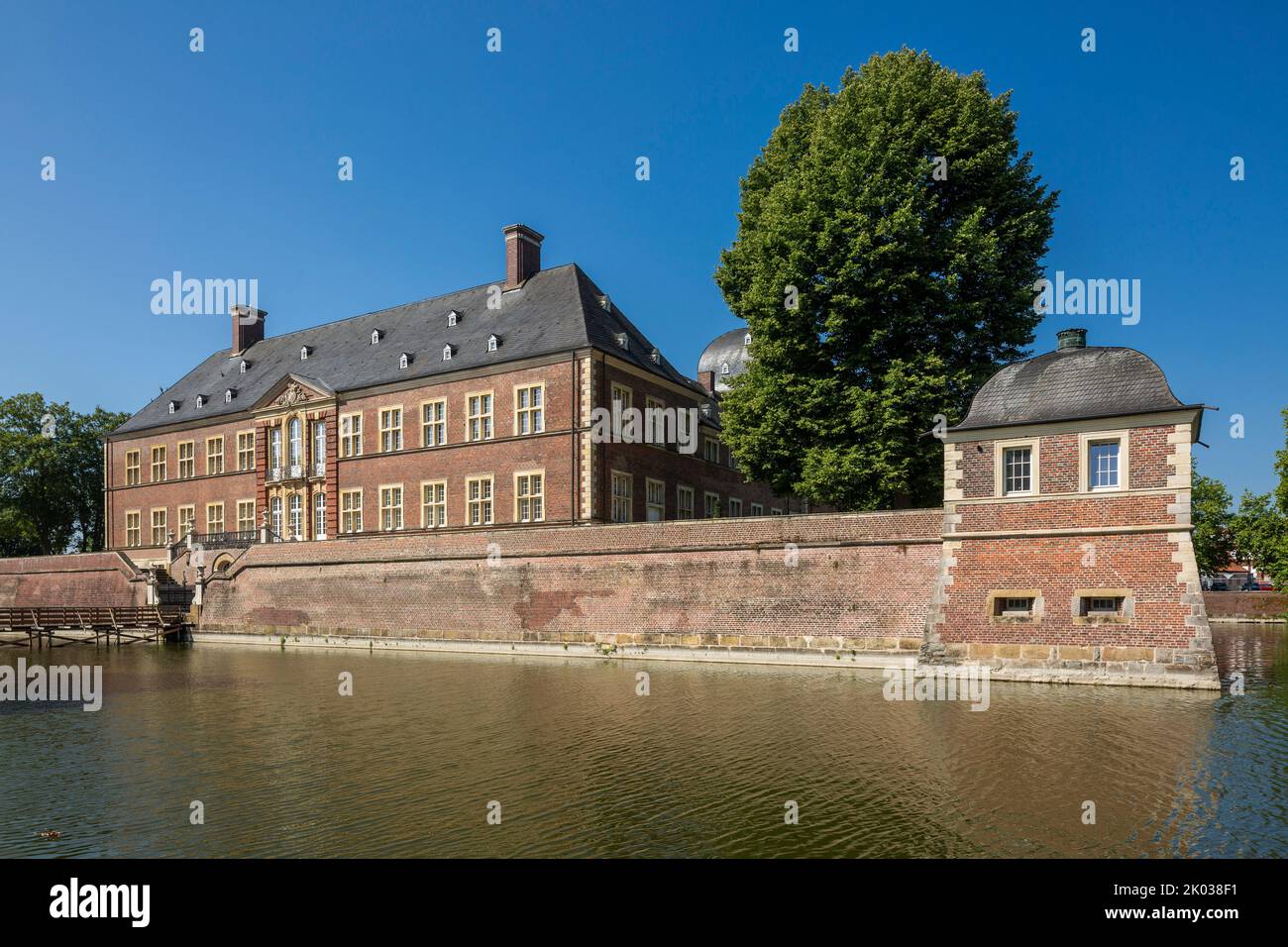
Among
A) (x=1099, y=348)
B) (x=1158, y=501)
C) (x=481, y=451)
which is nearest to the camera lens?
(x=1158, y=501)

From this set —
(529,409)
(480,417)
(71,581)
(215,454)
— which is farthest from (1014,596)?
(71,581)

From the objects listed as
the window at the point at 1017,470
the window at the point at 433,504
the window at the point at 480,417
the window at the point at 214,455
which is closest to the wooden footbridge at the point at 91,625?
the window at the point at 214,455

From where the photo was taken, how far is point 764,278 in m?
26.8

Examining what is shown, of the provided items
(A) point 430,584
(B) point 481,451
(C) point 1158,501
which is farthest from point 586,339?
(C) point 1158,501

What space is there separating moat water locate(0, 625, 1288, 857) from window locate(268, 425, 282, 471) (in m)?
23.3

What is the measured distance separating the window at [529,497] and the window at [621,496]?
109 inches

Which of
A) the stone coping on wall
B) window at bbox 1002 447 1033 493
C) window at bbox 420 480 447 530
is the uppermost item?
window at bbox 1002 447 1033 493

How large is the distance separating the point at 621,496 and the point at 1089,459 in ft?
57.7

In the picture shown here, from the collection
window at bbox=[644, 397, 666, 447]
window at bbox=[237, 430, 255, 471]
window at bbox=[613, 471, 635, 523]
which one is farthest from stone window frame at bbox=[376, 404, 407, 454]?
window at bbox=[644, 397, 666, 447]

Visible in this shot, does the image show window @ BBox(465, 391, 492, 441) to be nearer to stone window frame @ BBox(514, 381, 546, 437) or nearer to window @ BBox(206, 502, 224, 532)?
stone window frame @ BBox(514, 381, 546, 437)

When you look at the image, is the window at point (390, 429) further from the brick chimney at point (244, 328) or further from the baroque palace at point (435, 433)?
the brick chimney at point (244, 328)

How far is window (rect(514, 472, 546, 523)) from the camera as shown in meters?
32.9
